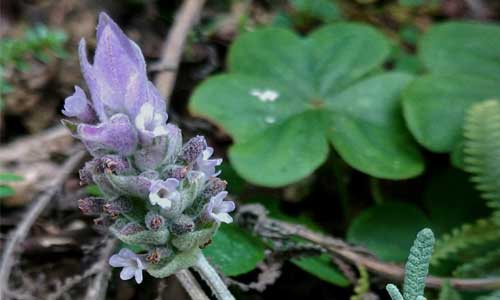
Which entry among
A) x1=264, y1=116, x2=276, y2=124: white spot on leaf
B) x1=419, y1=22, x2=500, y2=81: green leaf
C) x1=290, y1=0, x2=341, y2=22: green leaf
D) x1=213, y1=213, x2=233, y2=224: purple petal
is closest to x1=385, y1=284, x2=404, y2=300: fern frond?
x1=213, y1=213, x2=233, y2=224: purple petal

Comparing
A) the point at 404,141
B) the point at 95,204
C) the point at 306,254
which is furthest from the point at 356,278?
the point at 95,204

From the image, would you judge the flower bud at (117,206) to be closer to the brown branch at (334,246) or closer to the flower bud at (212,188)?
the flower bud at (212,188)

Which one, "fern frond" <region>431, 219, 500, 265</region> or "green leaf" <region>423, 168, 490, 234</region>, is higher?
"fern frond" <region>431, 219, 500, 265</region>

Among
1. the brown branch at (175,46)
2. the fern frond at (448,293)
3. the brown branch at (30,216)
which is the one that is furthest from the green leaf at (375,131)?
the brown branch at (30,216)

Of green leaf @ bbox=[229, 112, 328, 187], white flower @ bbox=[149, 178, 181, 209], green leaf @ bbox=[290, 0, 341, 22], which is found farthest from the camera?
green leaf @ bbox=[290, 0, 341, 22]

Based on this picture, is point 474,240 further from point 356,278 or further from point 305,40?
point 305,40

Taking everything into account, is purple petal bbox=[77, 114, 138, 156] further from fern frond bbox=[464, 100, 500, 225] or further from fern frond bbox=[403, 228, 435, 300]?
fern frond bbox=[464, 100, 500, 225]
